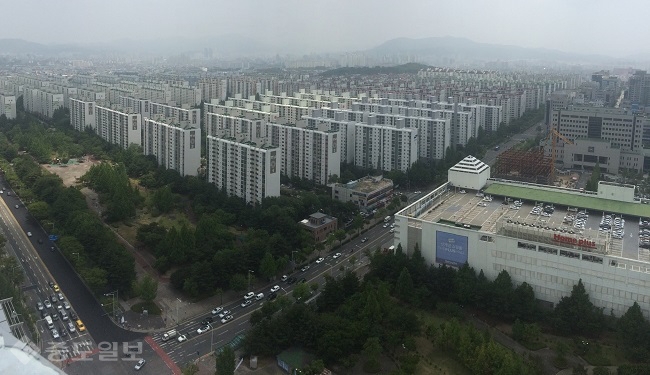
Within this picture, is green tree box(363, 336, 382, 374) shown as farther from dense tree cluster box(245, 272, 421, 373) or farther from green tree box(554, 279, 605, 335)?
green tree box(554, 279, 605, 335)

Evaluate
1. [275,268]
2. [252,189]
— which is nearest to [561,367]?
[275,268]

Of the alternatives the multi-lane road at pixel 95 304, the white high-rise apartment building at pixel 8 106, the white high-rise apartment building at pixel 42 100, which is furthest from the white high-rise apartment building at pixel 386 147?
the white high-rise apartment building at pixel 8 106

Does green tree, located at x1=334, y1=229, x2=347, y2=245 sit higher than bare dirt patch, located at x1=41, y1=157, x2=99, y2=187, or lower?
lower

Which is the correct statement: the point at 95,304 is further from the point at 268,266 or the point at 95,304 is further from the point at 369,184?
the point at 369,184

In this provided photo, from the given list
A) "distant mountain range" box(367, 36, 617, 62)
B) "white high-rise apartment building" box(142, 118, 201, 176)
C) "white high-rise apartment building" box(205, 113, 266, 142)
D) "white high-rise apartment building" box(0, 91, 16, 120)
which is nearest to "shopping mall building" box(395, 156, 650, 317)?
"white high-rise apartment building" box(205, 113, 266, 142)

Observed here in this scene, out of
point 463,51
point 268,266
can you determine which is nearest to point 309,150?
point 268,266

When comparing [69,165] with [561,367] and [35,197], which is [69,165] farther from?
[561,367]

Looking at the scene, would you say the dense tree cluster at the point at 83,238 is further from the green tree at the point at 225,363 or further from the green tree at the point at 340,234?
the green tree at the point at 340,234
